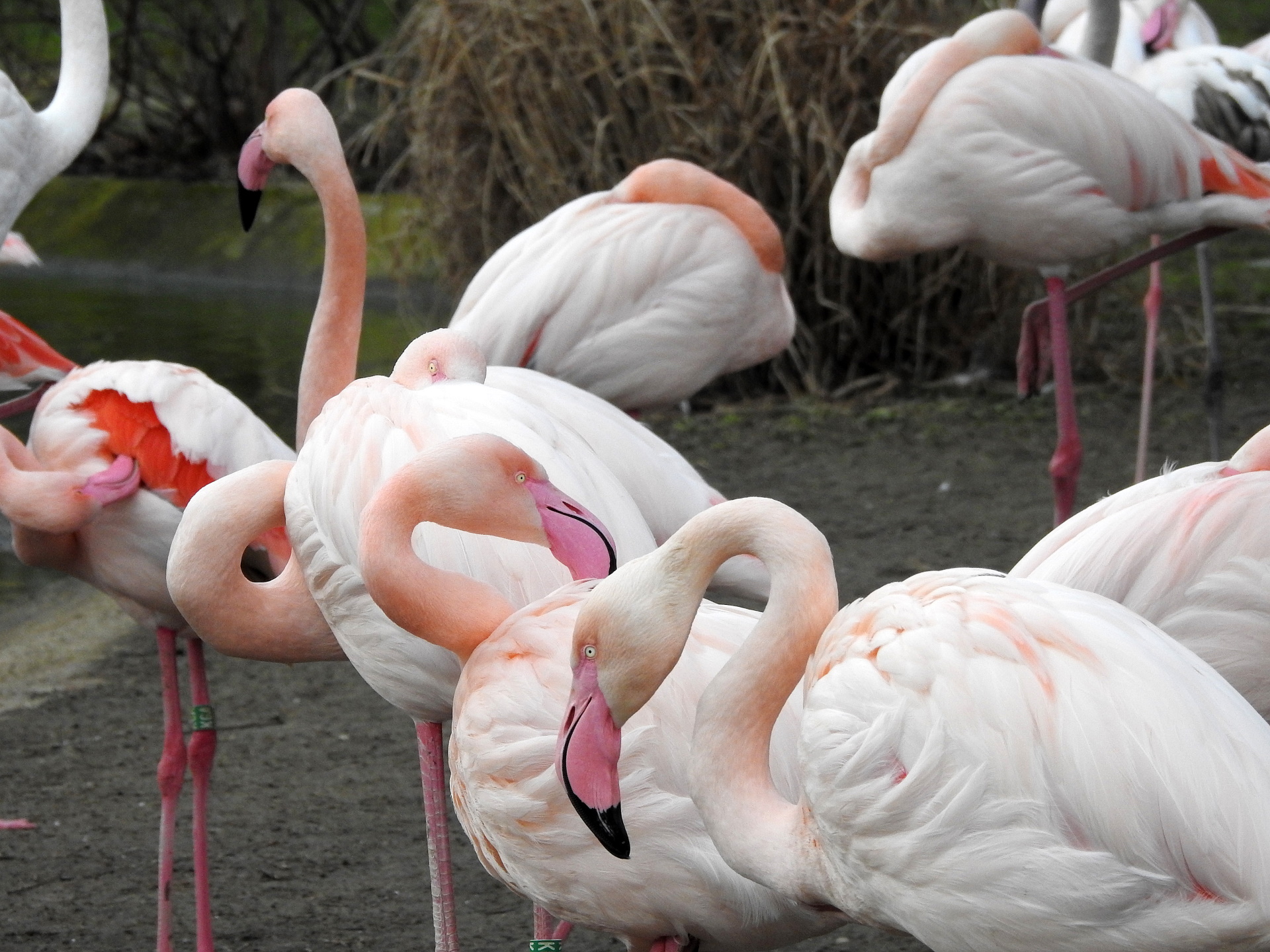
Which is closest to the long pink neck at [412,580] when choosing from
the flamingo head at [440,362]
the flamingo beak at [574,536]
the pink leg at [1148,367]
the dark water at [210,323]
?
the flamingo beak at [574,536]

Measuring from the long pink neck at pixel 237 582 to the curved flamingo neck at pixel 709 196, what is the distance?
6.23 ft

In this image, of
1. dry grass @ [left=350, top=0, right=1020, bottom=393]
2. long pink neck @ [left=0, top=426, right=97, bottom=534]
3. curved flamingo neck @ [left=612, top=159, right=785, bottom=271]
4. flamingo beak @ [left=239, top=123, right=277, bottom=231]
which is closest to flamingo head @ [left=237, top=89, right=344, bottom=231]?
flamingo beak @ [left=239, top=123, right=277, bottom=231]

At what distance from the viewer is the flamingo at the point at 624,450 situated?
123 inches

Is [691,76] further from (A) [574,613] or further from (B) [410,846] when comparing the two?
(A) [574,613]

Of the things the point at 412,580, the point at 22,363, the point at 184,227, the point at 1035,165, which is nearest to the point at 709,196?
the point at 1035,165

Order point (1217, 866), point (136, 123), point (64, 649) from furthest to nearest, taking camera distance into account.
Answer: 1. point (136, 123)
2. point (64, 649)
3. point (1217, 866)

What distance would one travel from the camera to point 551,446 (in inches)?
111

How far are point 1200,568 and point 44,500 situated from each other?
226 centimetres

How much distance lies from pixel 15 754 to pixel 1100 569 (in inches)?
115

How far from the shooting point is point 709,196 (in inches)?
180

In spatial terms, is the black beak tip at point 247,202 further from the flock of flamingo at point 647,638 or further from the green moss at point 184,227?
the green moss at point 184,227

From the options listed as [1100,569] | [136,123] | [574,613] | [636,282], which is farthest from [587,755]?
[136,123]

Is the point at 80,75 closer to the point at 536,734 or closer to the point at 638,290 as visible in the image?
the point at 638,290

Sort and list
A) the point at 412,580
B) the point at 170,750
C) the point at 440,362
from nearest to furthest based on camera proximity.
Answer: the point at 412,580 < the point at 440,362 < the point at 170,750
